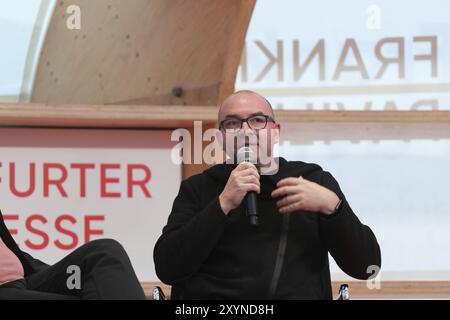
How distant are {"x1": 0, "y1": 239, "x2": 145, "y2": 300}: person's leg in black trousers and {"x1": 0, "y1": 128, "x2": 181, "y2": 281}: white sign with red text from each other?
1.80 meters

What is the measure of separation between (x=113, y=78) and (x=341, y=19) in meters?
1.27

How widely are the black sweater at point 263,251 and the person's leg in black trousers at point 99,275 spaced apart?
0.92ft

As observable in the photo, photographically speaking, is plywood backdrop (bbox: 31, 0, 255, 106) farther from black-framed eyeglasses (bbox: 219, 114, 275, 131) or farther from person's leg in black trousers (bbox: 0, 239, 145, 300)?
person's leg in black trousers (bbox: 0, 239, 145, 300)

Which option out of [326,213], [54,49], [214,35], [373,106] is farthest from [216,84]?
[326,213]

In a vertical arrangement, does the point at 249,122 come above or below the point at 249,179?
above

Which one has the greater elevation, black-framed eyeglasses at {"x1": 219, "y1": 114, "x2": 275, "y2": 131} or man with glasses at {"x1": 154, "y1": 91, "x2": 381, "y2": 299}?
black-framed eyeglasses at {"x1": 219, "y1": 114, "x2": 275, "y2": 131}

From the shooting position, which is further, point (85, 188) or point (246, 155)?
point (85, 188)

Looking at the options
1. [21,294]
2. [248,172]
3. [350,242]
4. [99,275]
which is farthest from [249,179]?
[21,294]

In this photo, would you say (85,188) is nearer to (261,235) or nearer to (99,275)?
(261,235)

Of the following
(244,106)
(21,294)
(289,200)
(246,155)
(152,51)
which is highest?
(152,51)

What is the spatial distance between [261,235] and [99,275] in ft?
1.72

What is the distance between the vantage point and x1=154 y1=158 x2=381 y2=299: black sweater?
2.41 metres

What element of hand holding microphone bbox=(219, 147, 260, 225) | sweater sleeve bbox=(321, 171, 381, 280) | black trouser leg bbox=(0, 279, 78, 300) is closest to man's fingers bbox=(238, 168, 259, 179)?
hand holding microphone bbox=(219, 147, 260, 225)

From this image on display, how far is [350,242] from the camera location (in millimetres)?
2414
